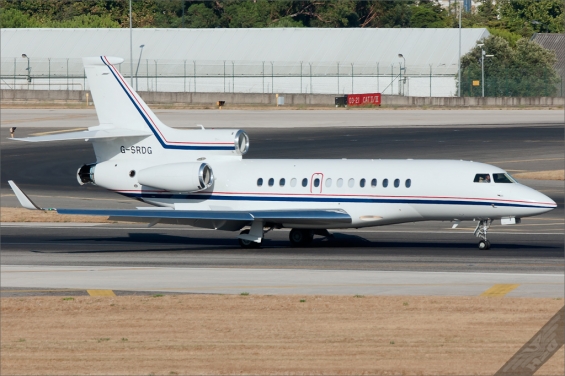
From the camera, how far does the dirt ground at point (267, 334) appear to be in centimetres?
1661

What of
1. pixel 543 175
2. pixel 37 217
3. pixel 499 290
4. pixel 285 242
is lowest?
pixel 285 242

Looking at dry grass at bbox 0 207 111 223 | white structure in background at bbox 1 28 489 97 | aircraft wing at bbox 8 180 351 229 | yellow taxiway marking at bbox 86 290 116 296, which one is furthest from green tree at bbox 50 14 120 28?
yellow taxiway marking at bbox 86 290 116 296

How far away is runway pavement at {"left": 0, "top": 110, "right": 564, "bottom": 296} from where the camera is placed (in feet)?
85.9

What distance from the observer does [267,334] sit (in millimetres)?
18938

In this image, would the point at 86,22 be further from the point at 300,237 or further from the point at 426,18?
the point at 300,237

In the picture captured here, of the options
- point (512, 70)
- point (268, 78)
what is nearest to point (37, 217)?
point (268, 78)

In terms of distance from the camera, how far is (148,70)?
102 metres

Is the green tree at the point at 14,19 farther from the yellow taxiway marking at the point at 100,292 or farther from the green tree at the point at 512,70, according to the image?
the yellow taxiway marking at the point at 100,292

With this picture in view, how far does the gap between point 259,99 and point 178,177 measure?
6497 cm

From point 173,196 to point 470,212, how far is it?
→ 1022 cm

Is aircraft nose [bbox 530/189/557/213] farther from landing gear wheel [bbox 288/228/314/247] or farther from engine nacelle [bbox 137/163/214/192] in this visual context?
engine nacelle [bbox 137/163/214/192]

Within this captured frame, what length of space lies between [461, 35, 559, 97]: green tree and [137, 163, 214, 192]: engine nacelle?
67.8 m

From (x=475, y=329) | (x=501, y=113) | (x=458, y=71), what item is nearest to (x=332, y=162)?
(x=475, y=329)

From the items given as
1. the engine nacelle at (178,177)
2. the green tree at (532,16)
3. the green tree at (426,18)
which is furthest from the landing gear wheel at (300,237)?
the green tree at (426,18)
